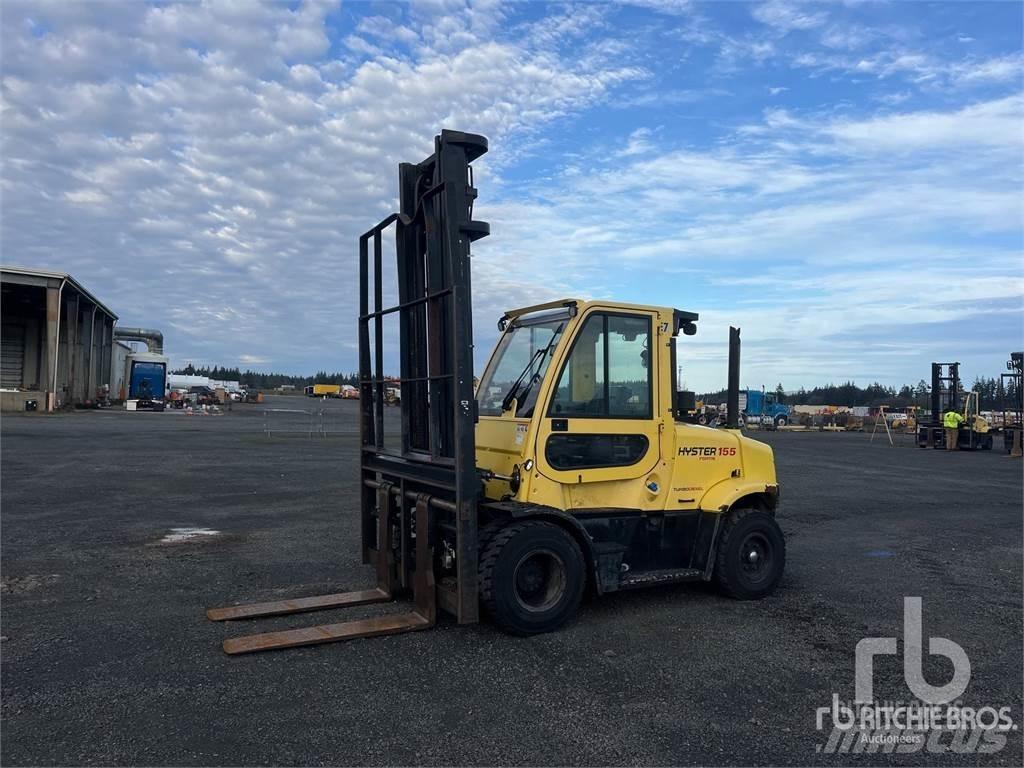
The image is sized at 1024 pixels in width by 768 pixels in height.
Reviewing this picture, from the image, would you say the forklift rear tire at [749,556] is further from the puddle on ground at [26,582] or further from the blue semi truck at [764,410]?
the blue semi truck at [764,410]

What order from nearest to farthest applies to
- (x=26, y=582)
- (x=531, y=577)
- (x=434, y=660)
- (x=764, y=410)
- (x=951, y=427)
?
(x=434, y=660)
(x=531, y=577)
(x=26, y=582)
(x=951, y=427)
(x=764, y=410)

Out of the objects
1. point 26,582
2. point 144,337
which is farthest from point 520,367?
point 144,337

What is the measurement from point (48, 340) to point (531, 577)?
4196cm

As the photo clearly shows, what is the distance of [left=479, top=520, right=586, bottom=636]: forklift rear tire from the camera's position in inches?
217

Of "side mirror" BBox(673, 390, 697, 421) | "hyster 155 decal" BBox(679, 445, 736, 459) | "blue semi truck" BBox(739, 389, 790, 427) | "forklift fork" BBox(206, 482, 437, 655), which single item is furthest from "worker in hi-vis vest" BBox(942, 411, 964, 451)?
"forklift fork" BBox(206, 482, 437, 655)

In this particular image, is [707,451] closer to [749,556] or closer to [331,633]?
[749,556]

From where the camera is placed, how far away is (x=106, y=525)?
10.2 metres

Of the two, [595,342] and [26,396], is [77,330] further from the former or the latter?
[595,342]

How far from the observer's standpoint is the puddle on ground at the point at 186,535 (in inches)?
371

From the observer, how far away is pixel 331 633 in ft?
18.2

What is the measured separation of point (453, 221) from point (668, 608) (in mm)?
3747

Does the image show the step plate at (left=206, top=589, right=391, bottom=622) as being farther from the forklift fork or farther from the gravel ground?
the gravel ground

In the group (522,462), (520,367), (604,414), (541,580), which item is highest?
(520,367)

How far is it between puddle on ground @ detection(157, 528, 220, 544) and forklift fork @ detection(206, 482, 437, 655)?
3445mm
